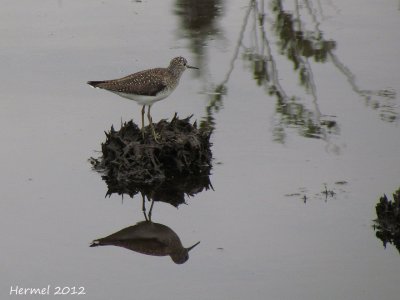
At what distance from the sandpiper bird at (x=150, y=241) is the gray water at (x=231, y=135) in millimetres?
75

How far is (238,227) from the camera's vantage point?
7336mm

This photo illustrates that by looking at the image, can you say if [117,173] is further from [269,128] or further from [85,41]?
[85,41]

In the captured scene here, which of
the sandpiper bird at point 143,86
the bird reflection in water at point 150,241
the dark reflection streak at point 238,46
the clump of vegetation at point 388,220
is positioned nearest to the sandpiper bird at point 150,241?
the bird reflection in water at point 150,241

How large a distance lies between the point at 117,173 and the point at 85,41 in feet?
11.7

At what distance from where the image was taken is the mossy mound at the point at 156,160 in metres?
8.23

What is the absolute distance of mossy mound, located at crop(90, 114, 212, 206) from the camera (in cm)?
823

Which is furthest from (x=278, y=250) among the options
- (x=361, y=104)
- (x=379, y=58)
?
(x=379, y=58)

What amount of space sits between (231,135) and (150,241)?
6.64 feet

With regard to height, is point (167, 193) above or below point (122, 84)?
below

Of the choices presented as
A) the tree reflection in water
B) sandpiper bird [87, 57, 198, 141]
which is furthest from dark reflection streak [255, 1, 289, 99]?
sandpiper bird [87, 57, 198, 141]

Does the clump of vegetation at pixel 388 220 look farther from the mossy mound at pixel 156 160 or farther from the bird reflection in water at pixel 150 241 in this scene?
the mossy mound at pixel 156 160

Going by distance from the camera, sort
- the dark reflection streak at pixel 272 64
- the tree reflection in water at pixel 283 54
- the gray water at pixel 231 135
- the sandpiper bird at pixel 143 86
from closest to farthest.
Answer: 1. the gray water at pixel 231 135
2. the sandpiper bird at pixel 143 86
3. the tree reflection in water at pixel 283 54
4. the dark reflection streak at pixel 272 64

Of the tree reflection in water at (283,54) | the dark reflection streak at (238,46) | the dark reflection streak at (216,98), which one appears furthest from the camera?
the dark reflection streak at (238,46)

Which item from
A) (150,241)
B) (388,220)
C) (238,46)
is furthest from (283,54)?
(150,241)
